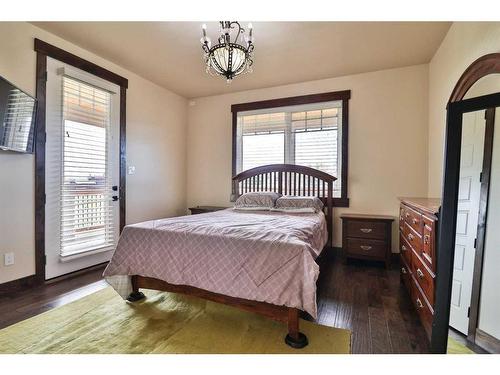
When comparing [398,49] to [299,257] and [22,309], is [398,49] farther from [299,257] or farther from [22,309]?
[22,309]

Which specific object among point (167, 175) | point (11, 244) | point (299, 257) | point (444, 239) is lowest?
point (11, 244)

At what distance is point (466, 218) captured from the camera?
4.86 feet

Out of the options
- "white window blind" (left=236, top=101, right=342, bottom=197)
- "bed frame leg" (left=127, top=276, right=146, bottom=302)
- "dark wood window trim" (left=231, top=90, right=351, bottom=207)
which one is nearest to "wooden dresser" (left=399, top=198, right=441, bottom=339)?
"dark wood window trim" (left=231, top=90, right=351, bottom=207)

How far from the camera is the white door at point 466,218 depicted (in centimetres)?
147

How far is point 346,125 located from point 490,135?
2355mm

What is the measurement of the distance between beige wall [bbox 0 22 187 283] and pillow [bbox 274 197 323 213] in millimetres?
2069

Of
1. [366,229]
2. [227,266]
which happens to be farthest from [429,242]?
[366,229]

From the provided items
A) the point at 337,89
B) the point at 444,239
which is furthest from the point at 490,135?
the point at 337,89

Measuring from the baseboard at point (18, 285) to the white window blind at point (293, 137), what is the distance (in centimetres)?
303

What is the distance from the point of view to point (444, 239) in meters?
1.46

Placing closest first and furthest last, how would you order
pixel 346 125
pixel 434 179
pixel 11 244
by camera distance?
pixel 11 244 → pixel 434 179 → pixel 346 125

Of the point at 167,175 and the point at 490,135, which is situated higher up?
the point at 490,135

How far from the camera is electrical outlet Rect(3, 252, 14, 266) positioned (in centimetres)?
237

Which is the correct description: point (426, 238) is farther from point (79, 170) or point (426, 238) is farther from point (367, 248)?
Answer: point (79, 170)
